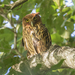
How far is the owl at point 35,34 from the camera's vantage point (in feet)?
3.97

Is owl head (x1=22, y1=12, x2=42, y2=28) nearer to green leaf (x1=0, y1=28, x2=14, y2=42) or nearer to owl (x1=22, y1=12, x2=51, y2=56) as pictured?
owl (x1=22, y1=12, x2=51, y2=56)

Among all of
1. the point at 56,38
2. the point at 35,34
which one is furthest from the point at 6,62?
the point at 56,38

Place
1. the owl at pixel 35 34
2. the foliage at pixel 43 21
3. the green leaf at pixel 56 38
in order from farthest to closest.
A: 1. the green leaf at pixel 56 38
2. the owl at pixel 35 34
3. the foliage at pixel 43 21

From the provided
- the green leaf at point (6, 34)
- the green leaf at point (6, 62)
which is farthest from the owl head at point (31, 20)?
the green leaf at point (6, 62)

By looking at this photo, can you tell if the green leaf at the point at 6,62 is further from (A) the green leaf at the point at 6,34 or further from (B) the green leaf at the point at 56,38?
(B) the green leaf at the point at 56,38

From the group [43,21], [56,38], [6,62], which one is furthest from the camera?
[56,38]

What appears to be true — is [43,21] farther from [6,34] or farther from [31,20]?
[6,34]

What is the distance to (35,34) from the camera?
1211mm

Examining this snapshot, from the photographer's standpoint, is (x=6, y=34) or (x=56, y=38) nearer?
(x=6, y=34)

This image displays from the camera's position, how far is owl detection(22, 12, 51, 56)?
121 centimetres

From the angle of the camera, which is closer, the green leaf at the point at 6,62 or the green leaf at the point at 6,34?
the green leaf at the point at 6,62

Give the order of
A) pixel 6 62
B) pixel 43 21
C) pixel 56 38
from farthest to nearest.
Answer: pixel 56 38 < pixel 43 21 < pixel 6 62

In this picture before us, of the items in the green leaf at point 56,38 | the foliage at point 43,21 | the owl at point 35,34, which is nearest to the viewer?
the foliage at point 43,21

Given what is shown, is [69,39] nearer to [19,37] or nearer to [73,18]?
[73,18]
